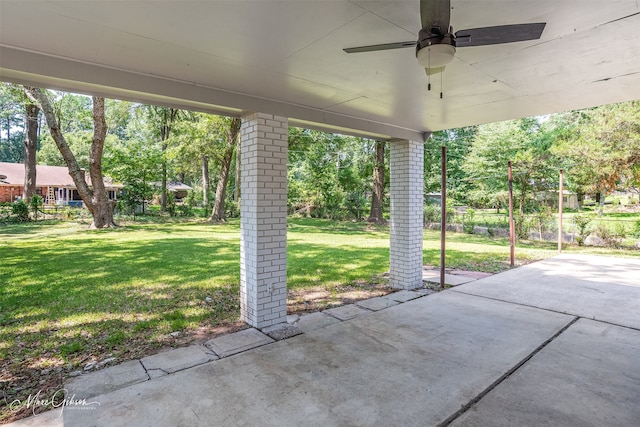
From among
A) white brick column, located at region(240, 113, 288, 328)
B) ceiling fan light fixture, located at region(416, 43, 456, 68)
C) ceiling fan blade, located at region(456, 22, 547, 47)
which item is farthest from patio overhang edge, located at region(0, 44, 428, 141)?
ceiling fan blade, located at region(456, 22, 547, 47)

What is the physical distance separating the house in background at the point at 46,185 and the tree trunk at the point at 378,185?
1929 centimetres

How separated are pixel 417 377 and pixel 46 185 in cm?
3128

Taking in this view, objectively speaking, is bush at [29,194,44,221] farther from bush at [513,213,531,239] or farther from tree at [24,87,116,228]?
bush at [513,213,531,239]

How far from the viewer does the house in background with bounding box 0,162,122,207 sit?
24.1 metres

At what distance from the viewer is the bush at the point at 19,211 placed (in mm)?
13750

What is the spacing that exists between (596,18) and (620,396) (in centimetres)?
267

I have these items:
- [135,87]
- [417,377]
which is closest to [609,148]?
[417,377]

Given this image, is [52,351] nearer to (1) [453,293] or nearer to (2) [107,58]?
(2) [107,58]

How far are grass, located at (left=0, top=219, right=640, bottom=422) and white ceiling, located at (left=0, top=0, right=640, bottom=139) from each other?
2477 millimetres

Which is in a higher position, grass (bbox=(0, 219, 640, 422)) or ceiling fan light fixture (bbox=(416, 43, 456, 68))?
ceiling fan light fixture (bbox=(416, 43, 456, 68))

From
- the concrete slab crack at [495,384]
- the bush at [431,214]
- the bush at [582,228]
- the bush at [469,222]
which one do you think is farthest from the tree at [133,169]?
the bush at [582,228]

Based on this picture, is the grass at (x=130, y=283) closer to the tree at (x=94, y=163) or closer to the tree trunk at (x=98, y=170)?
the tree trunk at (x=98, y=170)

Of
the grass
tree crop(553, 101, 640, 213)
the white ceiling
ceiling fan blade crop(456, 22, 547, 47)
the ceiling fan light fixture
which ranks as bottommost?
the grass

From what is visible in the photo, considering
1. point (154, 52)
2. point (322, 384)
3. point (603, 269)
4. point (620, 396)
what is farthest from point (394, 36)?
point (603, 269)
